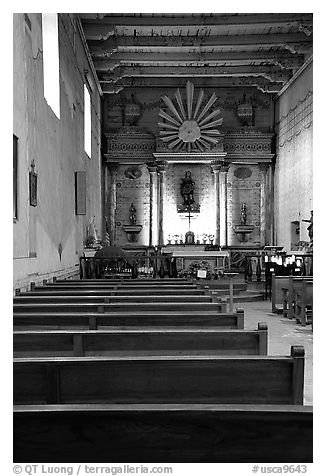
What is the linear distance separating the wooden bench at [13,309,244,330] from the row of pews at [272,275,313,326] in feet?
17.3

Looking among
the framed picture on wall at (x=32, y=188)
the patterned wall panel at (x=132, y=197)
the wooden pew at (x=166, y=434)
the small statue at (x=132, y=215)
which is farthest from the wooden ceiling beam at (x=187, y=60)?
the wooden pew at (x=166, y=434)

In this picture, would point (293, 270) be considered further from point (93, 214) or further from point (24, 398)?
point (24, 398)

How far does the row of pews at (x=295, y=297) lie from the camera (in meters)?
8.71

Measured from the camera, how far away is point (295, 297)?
941 cm

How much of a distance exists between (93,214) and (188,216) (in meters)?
4.23

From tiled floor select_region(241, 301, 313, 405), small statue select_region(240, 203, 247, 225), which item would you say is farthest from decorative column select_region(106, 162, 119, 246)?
tiled floor select_region(241, 301, 313, 405)

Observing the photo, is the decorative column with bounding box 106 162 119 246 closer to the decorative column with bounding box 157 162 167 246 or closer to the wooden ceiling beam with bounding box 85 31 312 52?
the decorative column with bounding box 157 162 167 246

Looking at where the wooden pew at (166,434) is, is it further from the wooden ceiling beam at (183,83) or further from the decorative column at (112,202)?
the wooden ceiling beam at (183,83)

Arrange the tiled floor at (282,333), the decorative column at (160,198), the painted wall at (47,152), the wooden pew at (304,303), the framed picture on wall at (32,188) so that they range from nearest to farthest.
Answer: the tiled floor at (282,333) < the painted wall at (47,152) < the framed picture on wall at (32,188) < the wooden pew at (304,303) < the decorative column at (160,198)

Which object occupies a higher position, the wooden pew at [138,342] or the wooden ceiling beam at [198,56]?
the wooden ceiling beam at [198,56]

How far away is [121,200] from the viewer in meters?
18.5

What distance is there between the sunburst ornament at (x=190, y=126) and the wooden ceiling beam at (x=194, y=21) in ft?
14.1

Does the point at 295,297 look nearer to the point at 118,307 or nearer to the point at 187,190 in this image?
the point at 118,307
